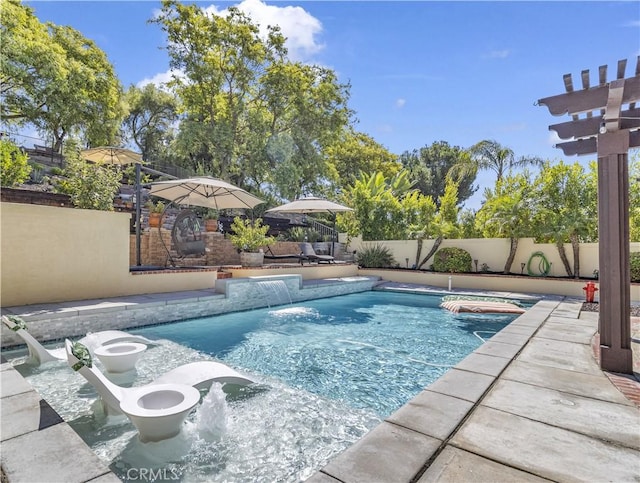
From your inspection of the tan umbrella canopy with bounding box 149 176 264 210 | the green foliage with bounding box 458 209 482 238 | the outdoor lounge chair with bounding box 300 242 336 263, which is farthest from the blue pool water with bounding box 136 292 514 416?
the green foliage with bounding box 458 209 482 238

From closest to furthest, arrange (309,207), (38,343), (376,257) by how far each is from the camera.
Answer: (38,343) → (309,207) → (376,257)

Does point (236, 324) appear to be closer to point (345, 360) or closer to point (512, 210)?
point (345, 360)

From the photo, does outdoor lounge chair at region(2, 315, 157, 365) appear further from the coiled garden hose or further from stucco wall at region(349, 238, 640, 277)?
the coiled garden hose

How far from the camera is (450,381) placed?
338 cm

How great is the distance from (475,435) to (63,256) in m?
8.18

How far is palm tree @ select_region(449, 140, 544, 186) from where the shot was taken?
74.4 feet

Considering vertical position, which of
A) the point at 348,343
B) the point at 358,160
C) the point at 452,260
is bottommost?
the point at 348,343

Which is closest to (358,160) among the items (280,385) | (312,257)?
(312,257)

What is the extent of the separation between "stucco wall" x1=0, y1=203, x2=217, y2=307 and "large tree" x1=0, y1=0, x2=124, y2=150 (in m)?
10.0

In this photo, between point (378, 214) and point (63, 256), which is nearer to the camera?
point (63, 256)

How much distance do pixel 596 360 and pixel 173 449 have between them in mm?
4626

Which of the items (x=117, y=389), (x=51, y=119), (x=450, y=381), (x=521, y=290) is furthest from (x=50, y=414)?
(x=51, y=119)

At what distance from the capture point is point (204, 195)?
11273 mm

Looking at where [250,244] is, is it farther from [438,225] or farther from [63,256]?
[438,225]
